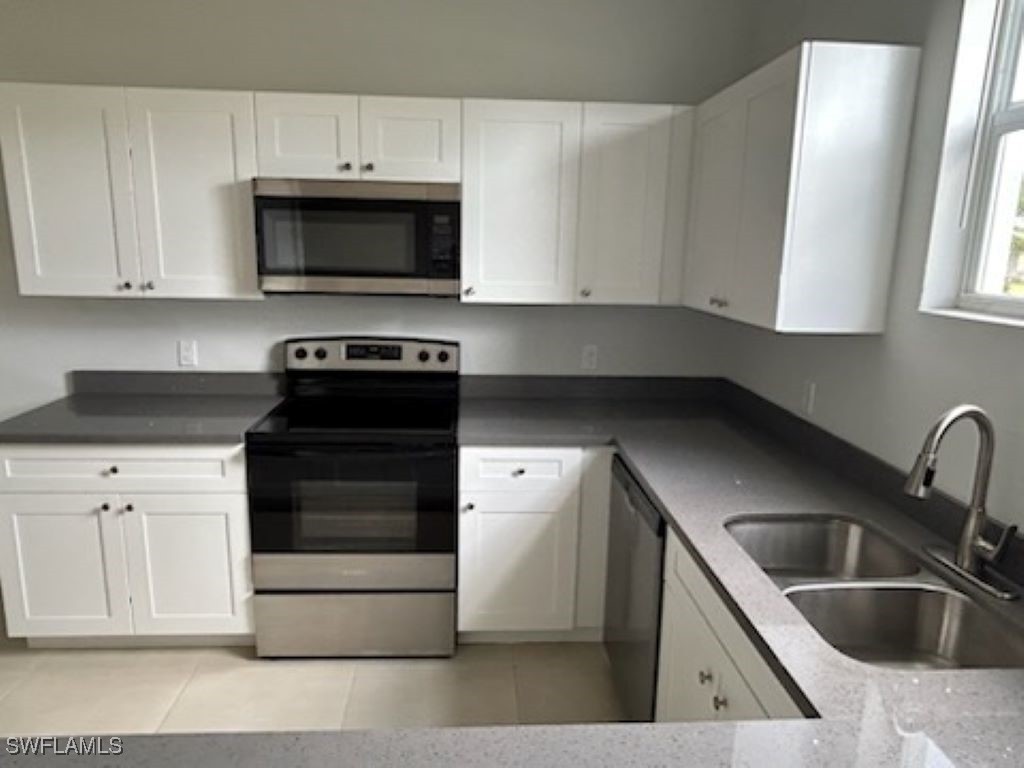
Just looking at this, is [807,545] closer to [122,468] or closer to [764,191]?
[764,191]

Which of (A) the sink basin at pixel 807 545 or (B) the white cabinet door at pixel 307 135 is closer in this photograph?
(A) the sink basin at pixel 807 545

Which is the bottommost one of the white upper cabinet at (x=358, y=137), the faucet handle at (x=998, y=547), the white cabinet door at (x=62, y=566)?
the white cabinet door at (x=62, y=566)

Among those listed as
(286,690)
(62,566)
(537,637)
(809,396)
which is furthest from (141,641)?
(809,396)

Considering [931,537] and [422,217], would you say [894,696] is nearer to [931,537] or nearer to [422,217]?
[931,537]

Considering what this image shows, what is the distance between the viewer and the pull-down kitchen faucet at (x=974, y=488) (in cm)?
135

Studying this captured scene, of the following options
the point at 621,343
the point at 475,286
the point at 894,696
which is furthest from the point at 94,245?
the point at 894,696

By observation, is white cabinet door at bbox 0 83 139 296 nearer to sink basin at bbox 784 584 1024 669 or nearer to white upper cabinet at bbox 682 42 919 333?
white upper cabinet at bbox 682 42 919 333

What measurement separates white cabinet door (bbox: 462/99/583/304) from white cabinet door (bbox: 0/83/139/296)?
1238 millimetres

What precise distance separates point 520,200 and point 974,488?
1721mm

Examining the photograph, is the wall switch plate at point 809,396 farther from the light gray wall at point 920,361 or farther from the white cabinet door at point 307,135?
the white cabinet door at point 307,135

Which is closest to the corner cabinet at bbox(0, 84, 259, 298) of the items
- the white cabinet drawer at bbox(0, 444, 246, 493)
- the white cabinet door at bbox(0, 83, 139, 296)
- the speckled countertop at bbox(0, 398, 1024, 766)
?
the white cabinet door at bbox(0, 83, 139, 296)

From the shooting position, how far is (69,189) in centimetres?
248

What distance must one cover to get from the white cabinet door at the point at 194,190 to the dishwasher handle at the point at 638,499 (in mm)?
1486

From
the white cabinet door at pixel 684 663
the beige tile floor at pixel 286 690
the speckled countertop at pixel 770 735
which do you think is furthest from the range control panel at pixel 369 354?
the speckled countertop at pixel 770 735
